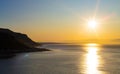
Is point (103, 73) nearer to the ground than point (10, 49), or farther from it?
nearer to the ground

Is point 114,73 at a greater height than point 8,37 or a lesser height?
lesser

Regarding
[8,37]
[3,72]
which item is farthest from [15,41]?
[3,72]

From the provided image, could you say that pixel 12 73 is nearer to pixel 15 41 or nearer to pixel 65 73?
pixel 65 73

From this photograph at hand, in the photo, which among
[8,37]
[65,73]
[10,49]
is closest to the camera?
[65,73]

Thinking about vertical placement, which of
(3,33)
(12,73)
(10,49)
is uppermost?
(3,33)

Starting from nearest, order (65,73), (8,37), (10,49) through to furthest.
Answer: (65,73) → (10,49) → (8,37)

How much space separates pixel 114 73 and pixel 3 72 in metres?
18.5

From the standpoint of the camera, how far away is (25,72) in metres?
47.1

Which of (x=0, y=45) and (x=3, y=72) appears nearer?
(x=3, y=72)

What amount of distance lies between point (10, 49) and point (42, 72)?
236ft

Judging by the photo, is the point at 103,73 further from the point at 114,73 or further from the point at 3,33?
the point at 3,33

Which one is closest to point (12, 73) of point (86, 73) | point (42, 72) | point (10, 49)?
point (42, 72)

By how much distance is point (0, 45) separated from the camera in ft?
383

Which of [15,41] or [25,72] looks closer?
[25,72]
